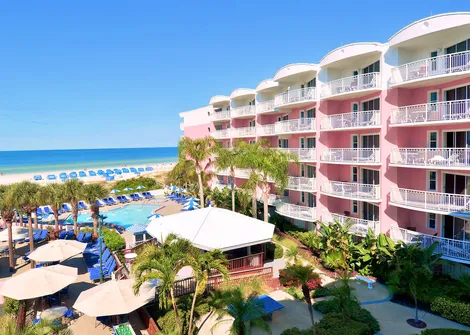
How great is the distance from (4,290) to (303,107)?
23.5 metres

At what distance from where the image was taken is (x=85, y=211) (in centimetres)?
4119

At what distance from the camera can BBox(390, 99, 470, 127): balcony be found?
16141 mm

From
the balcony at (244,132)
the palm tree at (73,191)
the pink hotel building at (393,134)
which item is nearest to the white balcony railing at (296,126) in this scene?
the pink hotel building at (393,134)

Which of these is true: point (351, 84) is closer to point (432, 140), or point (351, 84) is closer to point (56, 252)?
point (432, 140)

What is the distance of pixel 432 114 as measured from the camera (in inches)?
690

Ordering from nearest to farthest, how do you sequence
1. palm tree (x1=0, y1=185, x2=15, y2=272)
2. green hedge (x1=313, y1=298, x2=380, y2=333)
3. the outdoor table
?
1. the outdoor table
2. green hedge (x1=313, y1=298, x2=380, y2=333)
3. palm tree (x1=0, y1=185, x2=15, y2=272)

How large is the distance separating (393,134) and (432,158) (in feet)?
9.38

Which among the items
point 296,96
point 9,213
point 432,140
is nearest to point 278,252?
point 432,140

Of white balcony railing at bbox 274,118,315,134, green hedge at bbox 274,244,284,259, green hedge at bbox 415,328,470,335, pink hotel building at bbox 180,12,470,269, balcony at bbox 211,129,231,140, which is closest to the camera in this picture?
green hedge at bbox 415,328,470,335

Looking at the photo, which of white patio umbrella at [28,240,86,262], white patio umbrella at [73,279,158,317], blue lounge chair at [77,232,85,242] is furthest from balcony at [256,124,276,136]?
white patio umbrella at [73,279,158,317]

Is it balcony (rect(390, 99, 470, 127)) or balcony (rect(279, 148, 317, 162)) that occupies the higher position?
balcony (rect(390, 99, 470, 127))

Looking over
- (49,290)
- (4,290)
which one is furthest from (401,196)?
(4,290)

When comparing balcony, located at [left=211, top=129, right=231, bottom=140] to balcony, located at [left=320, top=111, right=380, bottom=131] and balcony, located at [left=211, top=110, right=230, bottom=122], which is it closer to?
balcony, located at [left=211, top=110, right=230, bottom=122]

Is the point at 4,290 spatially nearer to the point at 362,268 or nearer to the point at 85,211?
the point at 362,268
